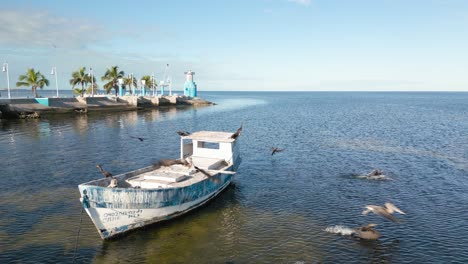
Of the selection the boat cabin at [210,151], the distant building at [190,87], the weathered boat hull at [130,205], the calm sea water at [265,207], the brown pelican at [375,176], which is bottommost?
the calm sea water at [265,207]

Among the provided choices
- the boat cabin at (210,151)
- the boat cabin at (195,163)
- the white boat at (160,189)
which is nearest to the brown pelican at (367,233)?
the white boat at (160,189)

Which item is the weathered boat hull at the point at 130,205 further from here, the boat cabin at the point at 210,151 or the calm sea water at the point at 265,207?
the boat cabin at the point at 210,151

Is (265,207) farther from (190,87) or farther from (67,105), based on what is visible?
(190,87)

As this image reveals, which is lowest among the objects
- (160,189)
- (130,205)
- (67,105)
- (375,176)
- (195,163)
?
(375,176)

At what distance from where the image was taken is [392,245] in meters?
17.6

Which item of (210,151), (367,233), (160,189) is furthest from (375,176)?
(160,189)

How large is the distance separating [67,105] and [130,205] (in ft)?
230

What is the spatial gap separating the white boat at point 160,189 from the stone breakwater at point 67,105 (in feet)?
184

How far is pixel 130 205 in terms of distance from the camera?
17312mm

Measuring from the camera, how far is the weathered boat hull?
53.9 ft

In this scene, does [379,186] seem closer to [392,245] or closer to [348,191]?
[348,191]

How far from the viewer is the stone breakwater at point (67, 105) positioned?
221ft

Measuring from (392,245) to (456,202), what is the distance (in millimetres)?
9539

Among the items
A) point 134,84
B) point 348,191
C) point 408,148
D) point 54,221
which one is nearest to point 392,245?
point 348,191
